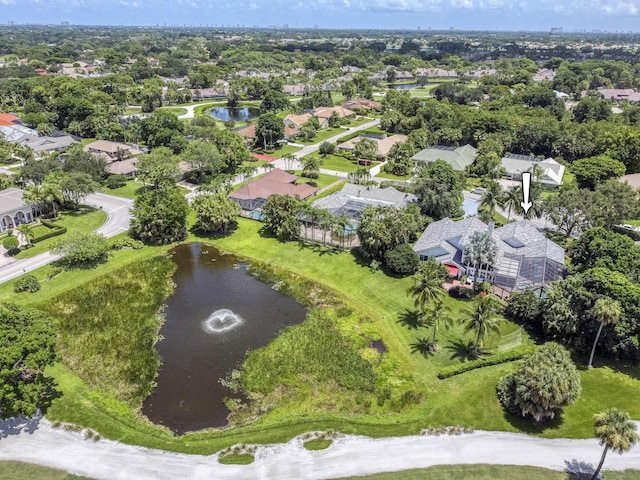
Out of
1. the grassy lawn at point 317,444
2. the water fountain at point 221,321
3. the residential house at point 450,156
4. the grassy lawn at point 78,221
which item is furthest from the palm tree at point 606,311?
the grassy lawn at point 78,221

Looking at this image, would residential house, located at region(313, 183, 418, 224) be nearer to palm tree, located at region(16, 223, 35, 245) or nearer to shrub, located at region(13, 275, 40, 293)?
shrub, located at region(13, 275, 40, 293)

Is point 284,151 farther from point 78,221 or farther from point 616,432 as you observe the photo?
point 616,432

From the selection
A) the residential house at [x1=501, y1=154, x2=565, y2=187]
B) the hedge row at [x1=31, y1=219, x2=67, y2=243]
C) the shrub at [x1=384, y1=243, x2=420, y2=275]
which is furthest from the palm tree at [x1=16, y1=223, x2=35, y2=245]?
the residential house at [x1=501, y1=154, x2=565, y2=187]

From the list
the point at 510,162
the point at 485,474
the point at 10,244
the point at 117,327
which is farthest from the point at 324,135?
the point at 485,474

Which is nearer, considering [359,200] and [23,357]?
[23,357]

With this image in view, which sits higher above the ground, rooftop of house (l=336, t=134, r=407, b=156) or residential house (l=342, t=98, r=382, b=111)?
residential house (l=342, t=98, r=382, b=111)

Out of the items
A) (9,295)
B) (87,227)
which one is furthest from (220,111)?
(9,295)
